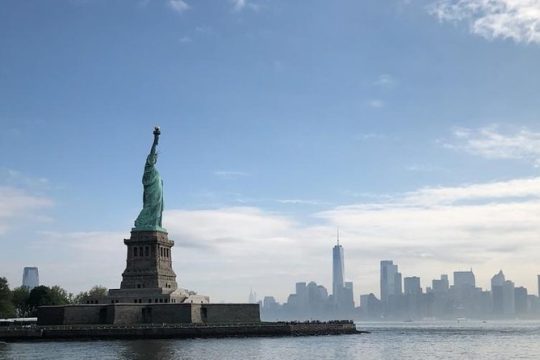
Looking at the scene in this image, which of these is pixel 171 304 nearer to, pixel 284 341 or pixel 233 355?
pixel 284 341

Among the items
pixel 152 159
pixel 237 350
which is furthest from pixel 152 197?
pixel 237 350

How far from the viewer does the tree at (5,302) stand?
405 feet

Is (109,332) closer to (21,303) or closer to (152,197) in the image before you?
(152,197)

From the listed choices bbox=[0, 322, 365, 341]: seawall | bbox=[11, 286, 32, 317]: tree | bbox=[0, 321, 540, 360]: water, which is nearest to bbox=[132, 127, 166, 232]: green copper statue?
bbox=[0, 322, 365, 341]: seawall

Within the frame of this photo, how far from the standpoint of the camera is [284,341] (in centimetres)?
9044

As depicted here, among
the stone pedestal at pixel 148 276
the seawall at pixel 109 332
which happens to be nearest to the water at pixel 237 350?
the seawall at pixel 109 332

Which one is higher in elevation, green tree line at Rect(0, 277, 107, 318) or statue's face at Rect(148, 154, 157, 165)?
statue's face at Rect(148, 154, 157, 165)

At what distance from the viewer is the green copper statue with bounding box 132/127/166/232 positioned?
337 ft

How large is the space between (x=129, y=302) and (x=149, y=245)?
8662mm

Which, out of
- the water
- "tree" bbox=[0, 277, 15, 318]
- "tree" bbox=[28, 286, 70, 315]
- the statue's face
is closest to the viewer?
the water

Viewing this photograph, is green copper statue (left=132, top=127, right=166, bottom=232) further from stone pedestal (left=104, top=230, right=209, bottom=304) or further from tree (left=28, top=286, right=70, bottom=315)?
tree (left=28, top=286, right=70, bottom=315)

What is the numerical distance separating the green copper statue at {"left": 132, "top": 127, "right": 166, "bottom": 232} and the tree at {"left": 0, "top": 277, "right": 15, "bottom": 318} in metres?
36.3

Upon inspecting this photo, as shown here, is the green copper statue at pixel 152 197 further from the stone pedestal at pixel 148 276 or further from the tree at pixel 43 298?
the tree at pixel 43 298

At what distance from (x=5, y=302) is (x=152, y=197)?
1532 inches
